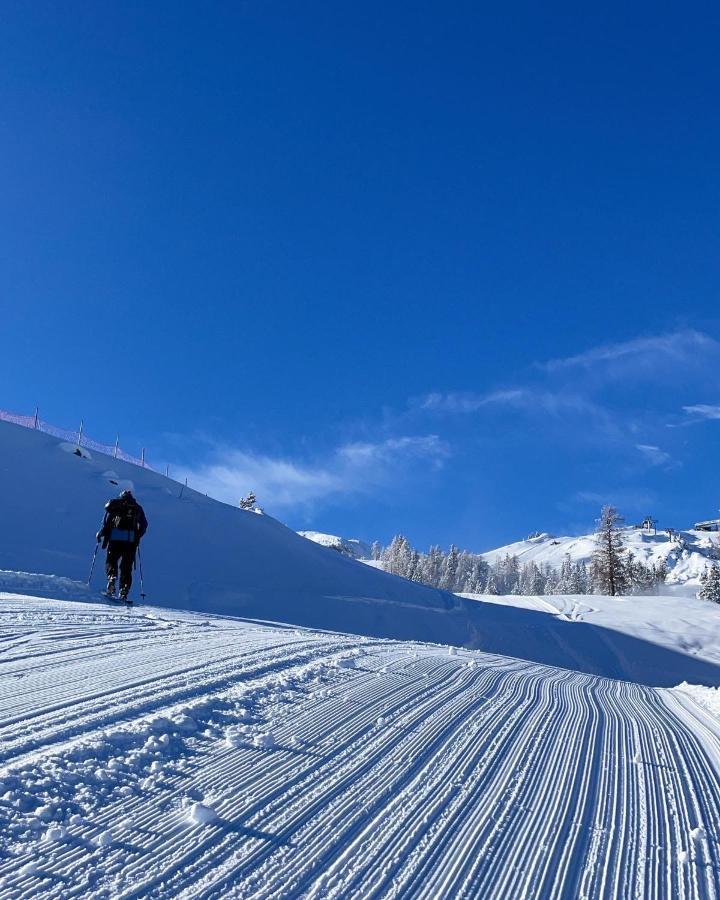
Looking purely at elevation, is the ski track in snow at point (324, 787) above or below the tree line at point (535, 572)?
below

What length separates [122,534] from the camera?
35.4 feet

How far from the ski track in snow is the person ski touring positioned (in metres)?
6.39

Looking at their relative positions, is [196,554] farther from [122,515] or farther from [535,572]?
[535,572]

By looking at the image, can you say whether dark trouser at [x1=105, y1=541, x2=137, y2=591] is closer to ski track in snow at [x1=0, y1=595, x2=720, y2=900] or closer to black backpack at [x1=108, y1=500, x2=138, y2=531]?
black backpack at [x1=108, y1=500, x2=138, y2=531]

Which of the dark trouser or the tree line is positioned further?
the tree line

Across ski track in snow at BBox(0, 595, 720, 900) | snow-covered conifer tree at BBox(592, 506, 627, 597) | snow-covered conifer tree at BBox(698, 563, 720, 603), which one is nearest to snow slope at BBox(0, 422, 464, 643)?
ski track in snow at BBox(0, 595, 720, 900)

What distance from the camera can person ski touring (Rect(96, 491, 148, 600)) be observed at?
35.3ft

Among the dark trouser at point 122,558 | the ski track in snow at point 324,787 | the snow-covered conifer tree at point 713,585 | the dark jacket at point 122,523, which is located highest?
the snow-covered conifer tree at point 713,585

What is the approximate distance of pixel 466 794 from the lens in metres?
2.59

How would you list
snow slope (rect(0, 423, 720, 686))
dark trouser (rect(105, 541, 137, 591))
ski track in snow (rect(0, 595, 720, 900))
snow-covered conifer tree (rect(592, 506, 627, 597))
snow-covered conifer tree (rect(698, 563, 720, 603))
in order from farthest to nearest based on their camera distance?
snow-covered conifer tree (rect(698, 563, 720, 603)) → snow-covered conifer tree (rect(592, 506, 627, 597)) → snow slope (rect(0, 423, 720, 686)) → dark trouser (rect(105, 541, 137, 591)) → ski track in snow (rect(0, 595, 720, 900))

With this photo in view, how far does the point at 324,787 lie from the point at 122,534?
9.19 metres

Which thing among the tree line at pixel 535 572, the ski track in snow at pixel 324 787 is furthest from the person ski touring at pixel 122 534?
the tree line at pixel 535 572

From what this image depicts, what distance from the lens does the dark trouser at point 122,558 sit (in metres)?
10.7

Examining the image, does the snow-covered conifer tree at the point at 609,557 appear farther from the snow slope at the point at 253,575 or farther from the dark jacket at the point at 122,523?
the dark jacket at the point at 122,523
